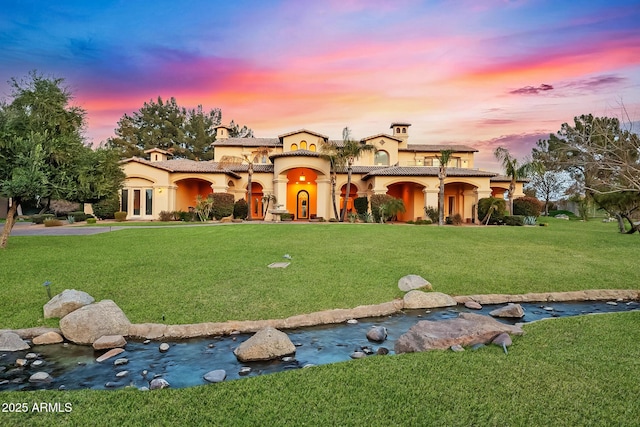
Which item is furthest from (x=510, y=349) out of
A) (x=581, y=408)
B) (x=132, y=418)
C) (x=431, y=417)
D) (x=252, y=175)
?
(x=252, y=175)

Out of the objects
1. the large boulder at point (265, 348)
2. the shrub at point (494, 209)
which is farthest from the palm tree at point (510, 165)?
the large boulder at point (265, 348)

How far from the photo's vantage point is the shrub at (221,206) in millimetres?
33719

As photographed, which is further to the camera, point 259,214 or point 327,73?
point 259,214

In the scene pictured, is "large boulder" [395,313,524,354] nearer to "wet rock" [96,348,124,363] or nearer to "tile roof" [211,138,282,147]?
"wet rock" [96,348,124,363]

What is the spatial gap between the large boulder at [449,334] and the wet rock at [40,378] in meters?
5.29

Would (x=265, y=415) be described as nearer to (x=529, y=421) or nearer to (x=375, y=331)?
(x=529, y=421)

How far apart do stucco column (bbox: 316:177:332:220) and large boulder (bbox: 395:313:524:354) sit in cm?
2960

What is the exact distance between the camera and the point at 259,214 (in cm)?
4100

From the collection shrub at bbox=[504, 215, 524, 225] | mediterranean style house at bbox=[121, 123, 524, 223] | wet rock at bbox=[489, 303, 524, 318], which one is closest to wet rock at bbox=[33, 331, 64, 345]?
wet rock at bbox=[489, 303, 524, 318]

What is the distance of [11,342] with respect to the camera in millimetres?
6836

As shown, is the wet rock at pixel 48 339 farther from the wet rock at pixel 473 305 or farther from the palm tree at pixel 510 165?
the palm tree at pixel 510 165

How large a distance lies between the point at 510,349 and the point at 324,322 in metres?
3.75

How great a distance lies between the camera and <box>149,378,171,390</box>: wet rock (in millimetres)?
5214

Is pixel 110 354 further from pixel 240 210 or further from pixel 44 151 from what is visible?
pixel 240 210
